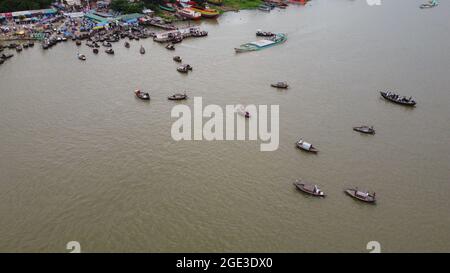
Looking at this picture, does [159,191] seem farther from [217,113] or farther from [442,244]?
[442,244]

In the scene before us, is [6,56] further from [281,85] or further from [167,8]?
[281,85]

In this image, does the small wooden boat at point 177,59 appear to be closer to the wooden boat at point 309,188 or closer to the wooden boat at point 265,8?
the wooden boat at point 309,188

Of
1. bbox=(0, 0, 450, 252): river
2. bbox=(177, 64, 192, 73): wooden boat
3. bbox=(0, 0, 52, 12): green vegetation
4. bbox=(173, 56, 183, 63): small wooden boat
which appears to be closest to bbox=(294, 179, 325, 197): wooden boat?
bbox=(0, 0, 450, 252): river

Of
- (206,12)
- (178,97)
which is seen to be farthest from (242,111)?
(206,12)

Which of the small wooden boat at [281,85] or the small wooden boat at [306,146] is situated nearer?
the small wooden boat at [306,146]

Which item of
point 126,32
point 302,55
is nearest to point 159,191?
point 302,55

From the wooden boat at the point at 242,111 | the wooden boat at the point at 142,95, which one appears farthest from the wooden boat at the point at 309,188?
the wooden boat at the point at 142,95
